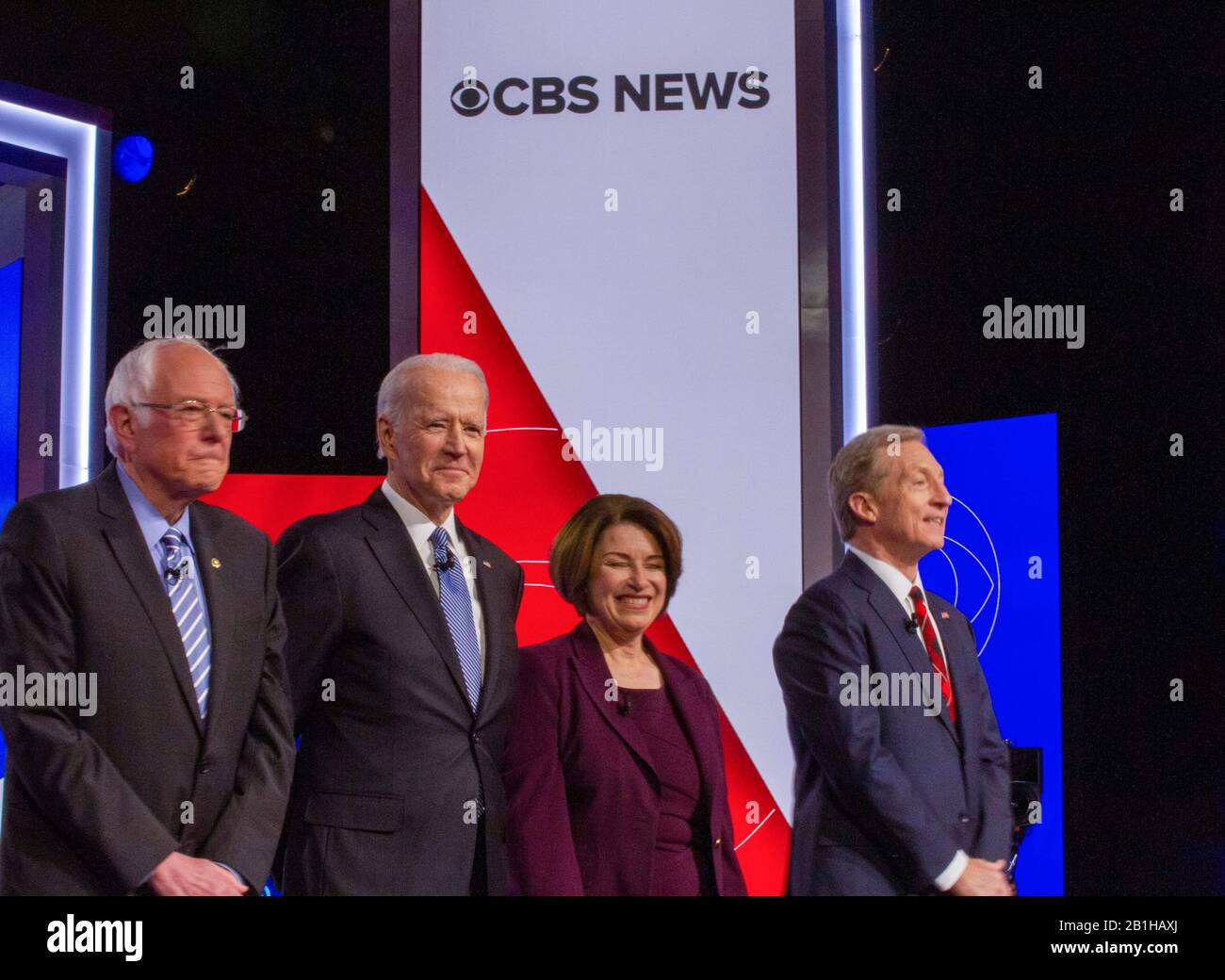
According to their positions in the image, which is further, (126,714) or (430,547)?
(430,547)

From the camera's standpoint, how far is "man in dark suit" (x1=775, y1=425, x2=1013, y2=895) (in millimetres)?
2904

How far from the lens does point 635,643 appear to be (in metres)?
3.03

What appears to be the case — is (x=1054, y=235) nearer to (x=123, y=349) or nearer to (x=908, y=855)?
(x=908, y=855)

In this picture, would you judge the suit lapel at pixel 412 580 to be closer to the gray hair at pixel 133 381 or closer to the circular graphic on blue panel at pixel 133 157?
the gray hair at pixel 133 381

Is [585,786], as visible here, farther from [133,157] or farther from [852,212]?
[133,157]

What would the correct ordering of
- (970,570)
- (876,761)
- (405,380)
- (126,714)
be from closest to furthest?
1. (126,714)
2. (876,761)
3. (405,380)
4. (970,570)

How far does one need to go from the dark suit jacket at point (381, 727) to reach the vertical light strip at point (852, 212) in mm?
1334

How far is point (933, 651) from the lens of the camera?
3.07m

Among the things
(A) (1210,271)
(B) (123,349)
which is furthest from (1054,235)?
(B) (123,349)

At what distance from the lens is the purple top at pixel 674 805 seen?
2818mm

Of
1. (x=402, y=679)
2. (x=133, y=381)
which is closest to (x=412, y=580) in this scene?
(x=402, y=679)

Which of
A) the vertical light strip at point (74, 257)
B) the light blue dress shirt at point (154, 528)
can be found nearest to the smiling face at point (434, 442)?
the light blue dress shirt at point (154, 528)

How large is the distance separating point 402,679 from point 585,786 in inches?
19.5

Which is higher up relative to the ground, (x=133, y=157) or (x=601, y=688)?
(x=133, y=157)
